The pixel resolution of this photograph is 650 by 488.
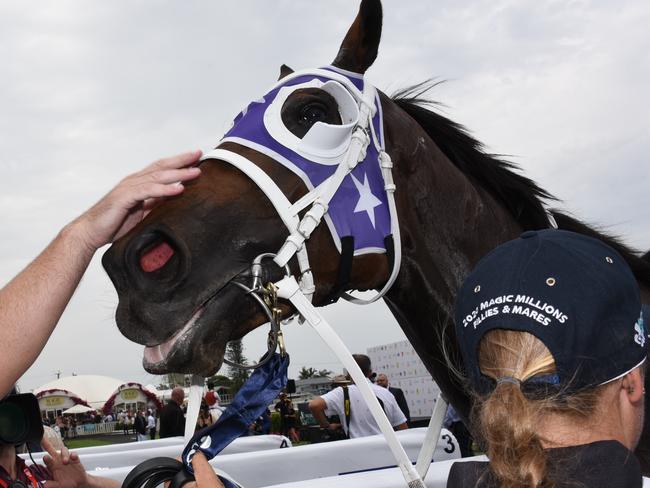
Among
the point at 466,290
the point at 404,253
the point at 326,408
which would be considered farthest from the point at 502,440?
the point at 326,408

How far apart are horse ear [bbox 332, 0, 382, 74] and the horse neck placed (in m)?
0.26

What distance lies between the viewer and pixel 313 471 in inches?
164

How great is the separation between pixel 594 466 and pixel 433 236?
1.58 m

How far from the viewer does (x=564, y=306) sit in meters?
1.10

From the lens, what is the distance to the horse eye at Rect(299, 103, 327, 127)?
2416mm

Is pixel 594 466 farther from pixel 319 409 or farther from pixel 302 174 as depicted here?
pixel 319 409

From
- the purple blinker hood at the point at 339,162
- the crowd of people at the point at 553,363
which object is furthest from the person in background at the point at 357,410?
the crowd of people at the point at 553,363

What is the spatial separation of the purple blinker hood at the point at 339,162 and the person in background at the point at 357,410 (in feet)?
15.7

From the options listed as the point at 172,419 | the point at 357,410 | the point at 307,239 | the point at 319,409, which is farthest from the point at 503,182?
the point at 172,419

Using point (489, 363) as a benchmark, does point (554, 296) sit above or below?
above

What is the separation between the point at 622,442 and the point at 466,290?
372 mm

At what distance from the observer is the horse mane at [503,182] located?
2.70m

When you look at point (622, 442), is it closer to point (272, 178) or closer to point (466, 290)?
point (466, 290)

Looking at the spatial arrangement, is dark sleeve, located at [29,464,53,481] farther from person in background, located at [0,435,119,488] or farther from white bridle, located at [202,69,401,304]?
white bridle, located at [202,69,401,304]
